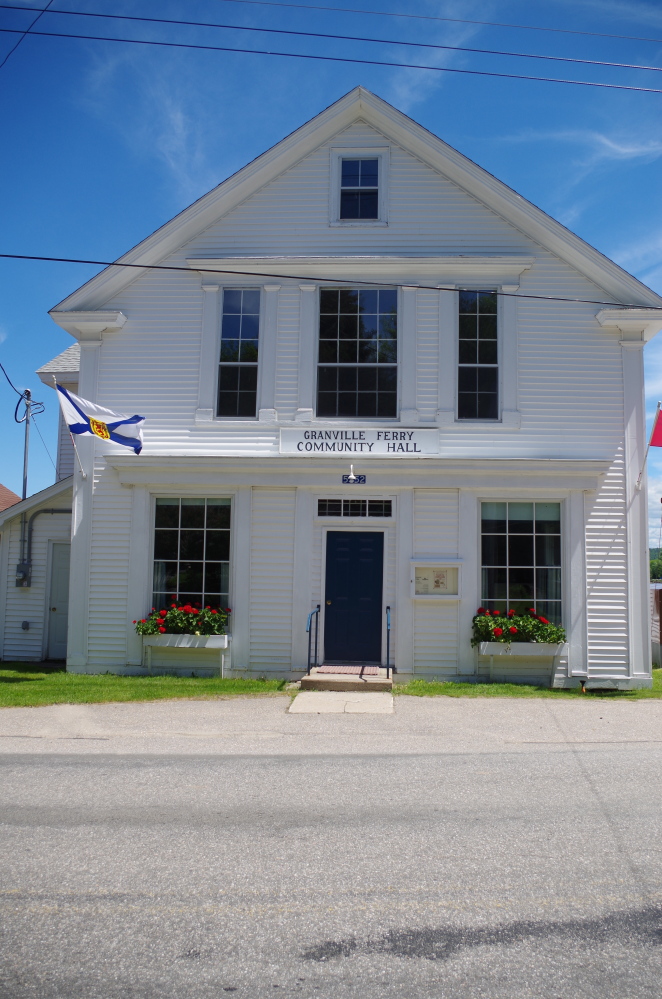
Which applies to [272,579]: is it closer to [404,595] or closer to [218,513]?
[218,513]

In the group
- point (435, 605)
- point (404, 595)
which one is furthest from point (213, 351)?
point (435, 605)

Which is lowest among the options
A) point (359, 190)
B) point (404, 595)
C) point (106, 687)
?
point (106, 687)

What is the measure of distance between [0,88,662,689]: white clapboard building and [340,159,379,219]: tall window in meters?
0.04

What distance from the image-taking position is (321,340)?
1338 centimetres

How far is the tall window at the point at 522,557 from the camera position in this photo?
12727 millimetres

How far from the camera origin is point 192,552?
1311 cm

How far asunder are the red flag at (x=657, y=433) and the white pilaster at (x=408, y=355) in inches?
147

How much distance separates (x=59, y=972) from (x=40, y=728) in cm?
567

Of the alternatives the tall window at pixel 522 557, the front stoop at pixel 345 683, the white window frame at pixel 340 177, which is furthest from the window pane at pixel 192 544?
the white window frame at pixel 340 177

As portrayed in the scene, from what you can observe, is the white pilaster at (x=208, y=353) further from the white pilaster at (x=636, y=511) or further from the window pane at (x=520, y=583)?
the white pilaster at (x=636, y=511)

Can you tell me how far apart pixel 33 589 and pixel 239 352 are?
5.94 metres

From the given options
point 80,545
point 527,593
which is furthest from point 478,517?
point 80,545

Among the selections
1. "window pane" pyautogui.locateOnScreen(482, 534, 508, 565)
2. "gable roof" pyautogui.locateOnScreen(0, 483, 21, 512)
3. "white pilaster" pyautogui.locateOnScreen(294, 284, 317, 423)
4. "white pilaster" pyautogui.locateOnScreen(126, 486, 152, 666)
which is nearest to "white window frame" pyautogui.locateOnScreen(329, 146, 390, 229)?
"white pilaster" pyautogui.locateOnScreen(294, 284, 317, 423)

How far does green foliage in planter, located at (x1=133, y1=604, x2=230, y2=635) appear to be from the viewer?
41.4 ft
